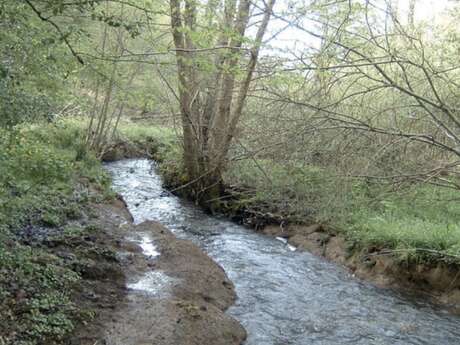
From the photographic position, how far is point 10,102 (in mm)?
4480

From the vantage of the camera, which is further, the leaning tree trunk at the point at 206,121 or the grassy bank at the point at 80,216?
the leaning tree trunk at the point at 206,121

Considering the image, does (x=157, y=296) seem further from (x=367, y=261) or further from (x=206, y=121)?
(x=206, y=121)

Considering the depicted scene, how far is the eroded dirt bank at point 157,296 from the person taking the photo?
16.2 feet

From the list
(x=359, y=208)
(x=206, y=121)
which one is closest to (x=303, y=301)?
(x=359, y=208)

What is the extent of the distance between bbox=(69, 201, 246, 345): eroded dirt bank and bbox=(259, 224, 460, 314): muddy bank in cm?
228

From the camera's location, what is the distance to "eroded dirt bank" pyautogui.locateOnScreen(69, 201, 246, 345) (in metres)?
4.93

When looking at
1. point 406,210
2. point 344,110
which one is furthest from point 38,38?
point 406,210

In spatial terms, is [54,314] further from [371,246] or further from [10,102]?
[371,246]

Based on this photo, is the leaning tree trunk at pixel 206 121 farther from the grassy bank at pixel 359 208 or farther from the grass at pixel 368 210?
the grass at pixel 368 210

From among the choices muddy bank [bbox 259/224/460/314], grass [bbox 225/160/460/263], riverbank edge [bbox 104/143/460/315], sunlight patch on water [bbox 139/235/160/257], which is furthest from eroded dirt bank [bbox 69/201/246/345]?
riverbank edge [bbox 104/143/460/315]

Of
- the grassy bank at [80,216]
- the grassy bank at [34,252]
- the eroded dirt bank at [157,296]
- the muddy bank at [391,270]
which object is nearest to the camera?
A: the grassy bank at [34,252]

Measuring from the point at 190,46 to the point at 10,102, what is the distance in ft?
24.8

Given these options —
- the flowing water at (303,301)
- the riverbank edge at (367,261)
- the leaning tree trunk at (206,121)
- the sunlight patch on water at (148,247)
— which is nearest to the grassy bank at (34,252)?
the sunlight patch on water at (148,247)

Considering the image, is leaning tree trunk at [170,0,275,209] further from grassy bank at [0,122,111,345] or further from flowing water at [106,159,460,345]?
grassy bank at [0,122,111,345]
